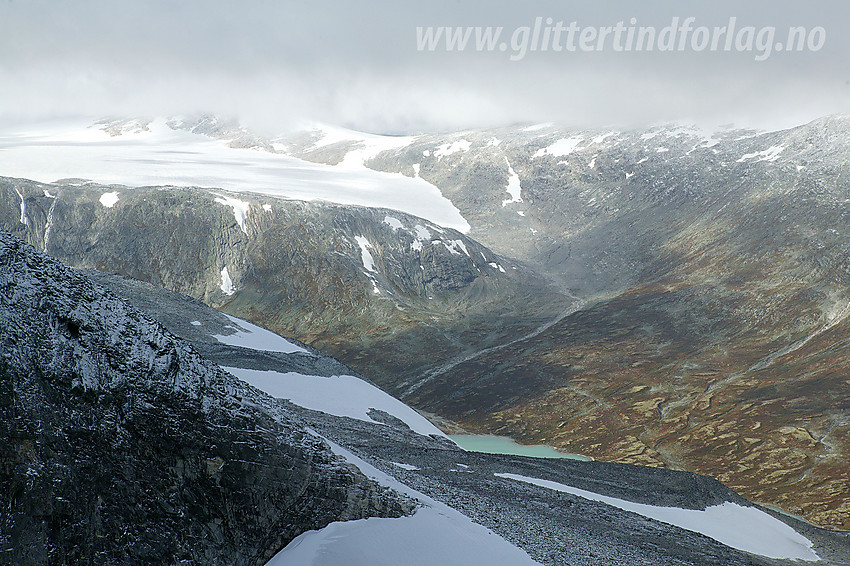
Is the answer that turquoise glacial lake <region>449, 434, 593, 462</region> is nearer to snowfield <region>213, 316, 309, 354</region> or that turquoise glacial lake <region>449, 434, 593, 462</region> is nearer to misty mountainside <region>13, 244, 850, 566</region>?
snowfield <region>213, 316, 309, 354</region>

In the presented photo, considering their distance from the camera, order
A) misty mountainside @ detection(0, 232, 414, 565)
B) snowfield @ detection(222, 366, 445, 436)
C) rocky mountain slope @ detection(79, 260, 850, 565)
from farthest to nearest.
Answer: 1. snowfield @ detection(222, 366, 445, 436)
2. rocky mountain slope @ detection(79, 260, 850, 565)
3. misty mountainside @ detection(0, 232, 414, 565)

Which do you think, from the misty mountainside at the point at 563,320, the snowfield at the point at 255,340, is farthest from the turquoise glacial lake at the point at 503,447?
the snowfield at the point at 255,340

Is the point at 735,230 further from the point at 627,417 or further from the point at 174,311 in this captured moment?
the point at 174,311

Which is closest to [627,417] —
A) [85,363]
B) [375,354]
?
[375,354]

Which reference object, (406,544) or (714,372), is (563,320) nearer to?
(714,372)

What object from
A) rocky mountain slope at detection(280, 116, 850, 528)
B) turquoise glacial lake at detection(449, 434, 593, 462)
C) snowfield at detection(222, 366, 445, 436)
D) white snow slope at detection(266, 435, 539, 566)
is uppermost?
white snow slope at detection(266, 435, 539, 566)

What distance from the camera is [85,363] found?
35.1ft

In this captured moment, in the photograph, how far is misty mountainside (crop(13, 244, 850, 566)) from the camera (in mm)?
14133

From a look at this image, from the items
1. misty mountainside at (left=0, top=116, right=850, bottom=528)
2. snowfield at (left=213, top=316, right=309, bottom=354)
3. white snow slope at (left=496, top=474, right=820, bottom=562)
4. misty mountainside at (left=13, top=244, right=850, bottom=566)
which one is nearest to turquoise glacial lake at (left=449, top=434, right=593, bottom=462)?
misty mountainside at (left=0, top=116, right=850, bottom=528)

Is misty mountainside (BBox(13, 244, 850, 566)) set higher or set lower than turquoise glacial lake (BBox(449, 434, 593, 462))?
higher

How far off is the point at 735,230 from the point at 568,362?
340ft

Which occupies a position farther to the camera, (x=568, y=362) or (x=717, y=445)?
(x=568, y=362)

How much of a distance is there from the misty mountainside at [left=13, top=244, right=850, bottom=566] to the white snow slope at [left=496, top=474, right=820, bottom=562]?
14 cm

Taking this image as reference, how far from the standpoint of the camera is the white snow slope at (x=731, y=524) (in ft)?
113
